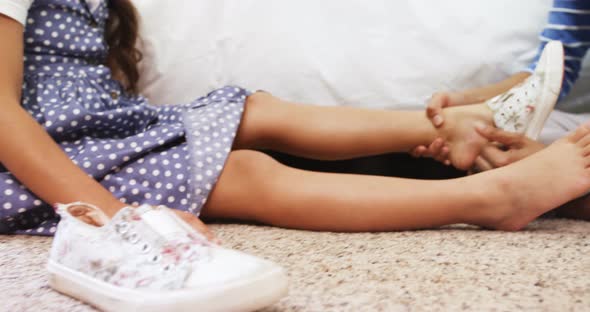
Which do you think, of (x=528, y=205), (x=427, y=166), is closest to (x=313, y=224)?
(x=528, y=205)

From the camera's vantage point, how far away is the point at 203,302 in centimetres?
44

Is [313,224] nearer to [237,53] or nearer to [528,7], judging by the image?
[237,53]

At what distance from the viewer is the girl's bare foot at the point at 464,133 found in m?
0.89

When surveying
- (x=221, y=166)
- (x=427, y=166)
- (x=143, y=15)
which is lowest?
(x=427, y=166)

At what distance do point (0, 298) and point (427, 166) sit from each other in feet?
2.42

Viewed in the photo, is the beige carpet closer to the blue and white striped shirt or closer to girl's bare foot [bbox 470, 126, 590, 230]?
girl's bare foot [bbox 470, 126, 590, 230]


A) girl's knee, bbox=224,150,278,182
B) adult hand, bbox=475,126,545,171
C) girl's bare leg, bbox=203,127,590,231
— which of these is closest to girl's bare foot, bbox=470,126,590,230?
girl's bare leg, bbox=203,127,590,231

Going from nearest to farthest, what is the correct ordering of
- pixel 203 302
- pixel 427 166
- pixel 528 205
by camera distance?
pixel 203 302, pixel 528 205, pixel 427 166

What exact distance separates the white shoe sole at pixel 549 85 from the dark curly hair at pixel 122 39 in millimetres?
685

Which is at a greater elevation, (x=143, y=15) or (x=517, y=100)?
(x=143, y=15)

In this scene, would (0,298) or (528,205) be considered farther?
(528,205)

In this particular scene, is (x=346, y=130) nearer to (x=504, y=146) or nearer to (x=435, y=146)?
(x=435, y=146)

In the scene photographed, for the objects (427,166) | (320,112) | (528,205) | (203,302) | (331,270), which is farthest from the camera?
(427,166)

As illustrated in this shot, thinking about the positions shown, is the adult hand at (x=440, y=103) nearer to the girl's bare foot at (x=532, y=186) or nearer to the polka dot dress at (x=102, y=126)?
the girl's bare foot at (x=532, y=186)
